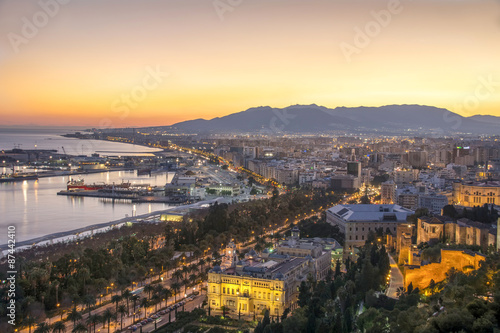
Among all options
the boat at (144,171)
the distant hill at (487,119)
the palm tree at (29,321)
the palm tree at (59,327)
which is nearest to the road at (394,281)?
the palm tree at (59,327)

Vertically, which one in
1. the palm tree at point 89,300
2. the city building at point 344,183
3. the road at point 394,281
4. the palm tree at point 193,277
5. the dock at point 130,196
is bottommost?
the dock at point 130,196

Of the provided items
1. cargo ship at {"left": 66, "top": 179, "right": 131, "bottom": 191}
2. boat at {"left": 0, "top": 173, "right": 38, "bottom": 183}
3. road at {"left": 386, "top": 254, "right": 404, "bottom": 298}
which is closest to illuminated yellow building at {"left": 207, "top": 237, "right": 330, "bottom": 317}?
road at {"left": 386, "top": 254, "right": 404, "bottom": 298}

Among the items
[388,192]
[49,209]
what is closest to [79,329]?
[49,209]

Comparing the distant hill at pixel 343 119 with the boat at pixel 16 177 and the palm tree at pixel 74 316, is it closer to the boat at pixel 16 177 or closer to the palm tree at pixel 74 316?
the boat at pixel 16 177

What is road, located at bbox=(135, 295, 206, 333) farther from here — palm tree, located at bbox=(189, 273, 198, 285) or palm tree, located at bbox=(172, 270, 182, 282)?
palm tree, located at bbox=(172, 270, 182, 282)

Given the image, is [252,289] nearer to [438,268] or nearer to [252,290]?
[252,290]

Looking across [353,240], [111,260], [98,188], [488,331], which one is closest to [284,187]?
[98,188]

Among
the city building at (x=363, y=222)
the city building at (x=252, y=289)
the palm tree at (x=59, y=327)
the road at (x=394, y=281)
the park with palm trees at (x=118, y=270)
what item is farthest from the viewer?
the city building at (x=363, y=222)
